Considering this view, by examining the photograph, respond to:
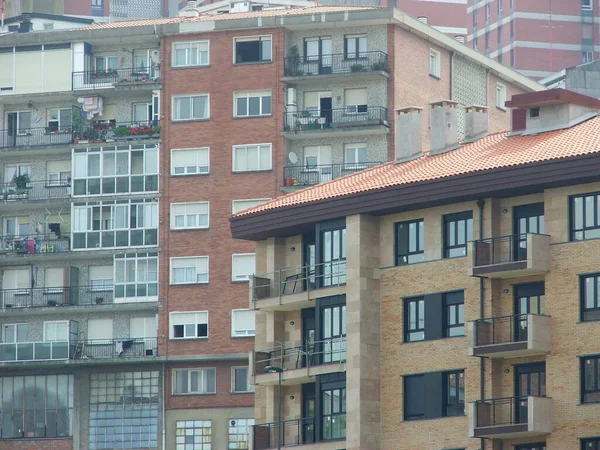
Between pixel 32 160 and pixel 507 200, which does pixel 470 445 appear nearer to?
pixel 507 200

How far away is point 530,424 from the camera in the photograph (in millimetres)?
75125

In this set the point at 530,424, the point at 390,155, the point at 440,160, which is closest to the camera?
the point at 530,424

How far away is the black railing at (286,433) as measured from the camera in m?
85.7

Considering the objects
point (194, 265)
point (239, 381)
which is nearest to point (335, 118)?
point (194, 265)

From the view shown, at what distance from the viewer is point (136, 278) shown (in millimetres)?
114812

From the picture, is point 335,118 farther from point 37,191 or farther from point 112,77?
point 37,191

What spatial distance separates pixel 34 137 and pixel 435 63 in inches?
931

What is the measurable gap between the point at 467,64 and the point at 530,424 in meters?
48.9

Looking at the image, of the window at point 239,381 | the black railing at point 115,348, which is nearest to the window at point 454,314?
the window at point 239,381

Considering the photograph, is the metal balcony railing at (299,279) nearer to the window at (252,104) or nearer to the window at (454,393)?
the window at (454,393)

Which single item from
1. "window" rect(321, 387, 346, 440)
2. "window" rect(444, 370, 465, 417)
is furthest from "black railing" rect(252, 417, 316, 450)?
"window" rect(444, 370, 465, 417)

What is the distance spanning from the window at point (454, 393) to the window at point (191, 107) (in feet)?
126

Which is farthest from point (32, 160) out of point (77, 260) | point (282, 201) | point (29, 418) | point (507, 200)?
point (507, 200)

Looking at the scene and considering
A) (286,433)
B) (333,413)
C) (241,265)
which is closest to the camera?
(333,413)
